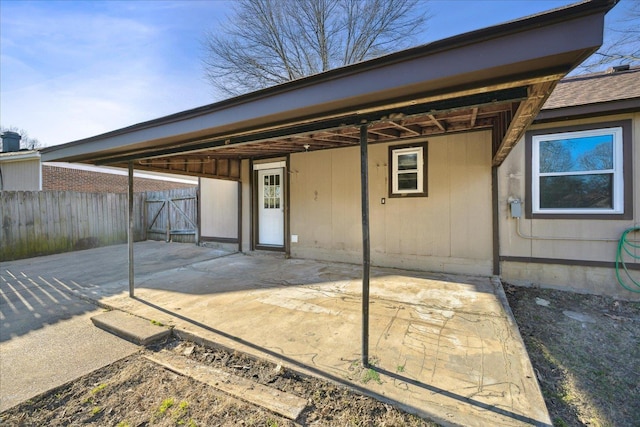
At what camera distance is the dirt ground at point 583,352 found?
2010mm

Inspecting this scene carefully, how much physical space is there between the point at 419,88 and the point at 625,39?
10.1 metres

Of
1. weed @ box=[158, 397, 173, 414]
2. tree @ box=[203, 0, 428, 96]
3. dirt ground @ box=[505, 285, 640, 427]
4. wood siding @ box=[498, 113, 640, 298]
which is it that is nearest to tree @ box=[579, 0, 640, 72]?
tree @ box=[203, 0, 428, 96]

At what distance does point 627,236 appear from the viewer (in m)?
3.91

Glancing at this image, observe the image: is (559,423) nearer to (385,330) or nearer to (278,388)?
(385,330)

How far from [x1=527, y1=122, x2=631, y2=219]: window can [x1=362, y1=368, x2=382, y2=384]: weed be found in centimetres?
385

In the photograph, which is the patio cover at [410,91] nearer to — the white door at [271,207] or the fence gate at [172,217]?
the white door at [271,207]

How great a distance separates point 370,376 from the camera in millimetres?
2045

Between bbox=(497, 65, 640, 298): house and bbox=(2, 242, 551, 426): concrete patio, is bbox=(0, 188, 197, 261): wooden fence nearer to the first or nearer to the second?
bbox=(2, 242, 551, 426): concrete patio

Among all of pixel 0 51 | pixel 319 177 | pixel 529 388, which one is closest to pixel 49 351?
pixel 529 388

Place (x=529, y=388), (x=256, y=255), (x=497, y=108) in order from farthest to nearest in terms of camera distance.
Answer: (x=256, y=255)
(x=497, y=108)
(x=529, y=388)

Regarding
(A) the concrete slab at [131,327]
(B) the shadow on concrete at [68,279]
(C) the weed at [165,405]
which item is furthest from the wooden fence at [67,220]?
(C) the weed at [165,405]

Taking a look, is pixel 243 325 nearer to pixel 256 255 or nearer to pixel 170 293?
pixel 170 293

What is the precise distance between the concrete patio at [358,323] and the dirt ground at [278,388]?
0.41ft

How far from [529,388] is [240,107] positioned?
290 centimetres
